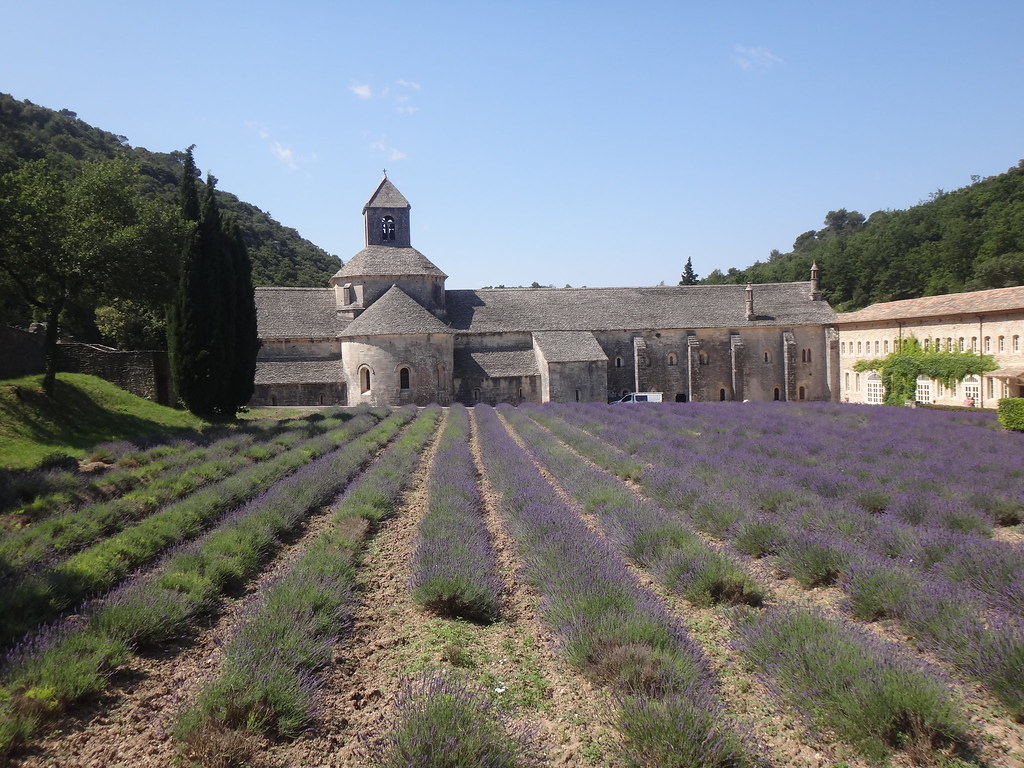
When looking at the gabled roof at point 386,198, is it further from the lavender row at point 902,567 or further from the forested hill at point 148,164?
the lavender row at point 902,567

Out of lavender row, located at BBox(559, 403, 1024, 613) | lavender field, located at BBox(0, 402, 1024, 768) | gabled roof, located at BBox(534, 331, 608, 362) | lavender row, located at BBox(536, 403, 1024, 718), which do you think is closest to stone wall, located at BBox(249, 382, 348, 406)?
A: gabled roof, located at BBox(534, 331, 608, 362)

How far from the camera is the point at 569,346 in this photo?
3681 centimetres

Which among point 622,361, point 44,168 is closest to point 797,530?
point 44,168

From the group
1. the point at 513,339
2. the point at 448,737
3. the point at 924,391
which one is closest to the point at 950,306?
the point at 924,391

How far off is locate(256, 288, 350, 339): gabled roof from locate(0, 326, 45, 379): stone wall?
46.4 feet

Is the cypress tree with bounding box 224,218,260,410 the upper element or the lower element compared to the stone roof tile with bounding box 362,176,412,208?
lower

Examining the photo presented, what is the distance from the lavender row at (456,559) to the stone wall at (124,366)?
1784 centimetres

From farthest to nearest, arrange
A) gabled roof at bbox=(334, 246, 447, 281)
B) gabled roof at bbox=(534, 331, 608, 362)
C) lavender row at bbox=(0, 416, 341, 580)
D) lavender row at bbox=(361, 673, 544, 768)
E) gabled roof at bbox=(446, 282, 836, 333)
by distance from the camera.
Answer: gabled roof at bbox=(446, 282, 836, 333) → gabled roof at bbox=(334, 246, 447, 281) → gabled roof at bbox=(534, 331, 608, 362) → lavender row at bbox=(0, 416, 341, 580) → lavender row at bbox=(361, 673, 544, 768)

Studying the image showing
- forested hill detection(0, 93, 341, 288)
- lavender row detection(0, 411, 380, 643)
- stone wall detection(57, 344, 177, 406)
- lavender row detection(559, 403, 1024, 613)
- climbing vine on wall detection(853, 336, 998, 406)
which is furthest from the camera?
forested hill detection(0, 93, 341, 288)

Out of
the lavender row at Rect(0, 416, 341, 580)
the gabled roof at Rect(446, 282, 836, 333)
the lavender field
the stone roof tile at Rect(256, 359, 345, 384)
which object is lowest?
the lavender field

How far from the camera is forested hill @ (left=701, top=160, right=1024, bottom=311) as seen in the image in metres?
58.4

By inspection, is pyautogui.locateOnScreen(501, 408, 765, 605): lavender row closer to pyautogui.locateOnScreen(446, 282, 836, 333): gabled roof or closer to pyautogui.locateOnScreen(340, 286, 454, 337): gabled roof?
pyautogui.locateOnScreen(340, 286, 454, 337): gabled roof

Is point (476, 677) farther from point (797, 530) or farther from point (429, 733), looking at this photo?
point (797, 530)

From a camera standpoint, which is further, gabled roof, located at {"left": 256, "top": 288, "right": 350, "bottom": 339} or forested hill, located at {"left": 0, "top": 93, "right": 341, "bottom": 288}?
forested hill, located at {"left": 0, "top": 93, "right": 341, "bottom": 288}
